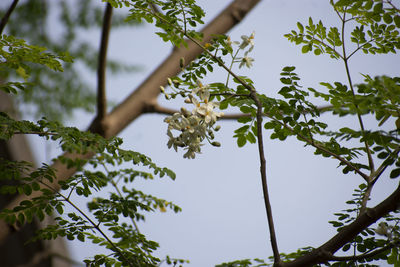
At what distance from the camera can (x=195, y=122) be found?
88cm

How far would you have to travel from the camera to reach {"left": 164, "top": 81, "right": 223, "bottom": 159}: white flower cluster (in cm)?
87

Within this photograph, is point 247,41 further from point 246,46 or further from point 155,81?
point 155,81

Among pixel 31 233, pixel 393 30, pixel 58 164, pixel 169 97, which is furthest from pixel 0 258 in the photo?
pixel 393 30

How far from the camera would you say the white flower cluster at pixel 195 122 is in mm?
875

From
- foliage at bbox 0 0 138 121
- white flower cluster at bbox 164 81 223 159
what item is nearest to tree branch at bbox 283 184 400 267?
white flower cluster at bbox 164 81 223 159

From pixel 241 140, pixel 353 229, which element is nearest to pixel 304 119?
pixel 241 140

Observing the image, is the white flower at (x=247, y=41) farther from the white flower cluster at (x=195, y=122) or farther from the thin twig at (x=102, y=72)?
the thin twig at (x=102, y=72)

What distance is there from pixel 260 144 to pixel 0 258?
1.86m

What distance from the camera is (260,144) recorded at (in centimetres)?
77

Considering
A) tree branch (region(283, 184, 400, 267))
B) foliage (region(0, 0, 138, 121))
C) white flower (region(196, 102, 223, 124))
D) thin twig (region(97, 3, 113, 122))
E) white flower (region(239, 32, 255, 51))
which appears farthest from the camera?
foliage (region(0, 0, 138, 121))

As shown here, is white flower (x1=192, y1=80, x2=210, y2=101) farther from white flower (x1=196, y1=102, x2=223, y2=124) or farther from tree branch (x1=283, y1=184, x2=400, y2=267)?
tree branch (x1=283, y1=184, x2=400, y2=267)

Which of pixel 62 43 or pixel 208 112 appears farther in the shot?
pixel 62 43

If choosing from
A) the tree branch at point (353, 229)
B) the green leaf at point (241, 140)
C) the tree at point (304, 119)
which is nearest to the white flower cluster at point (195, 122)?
the tree at point (304, 119)

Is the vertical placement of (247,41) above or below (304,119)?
above
